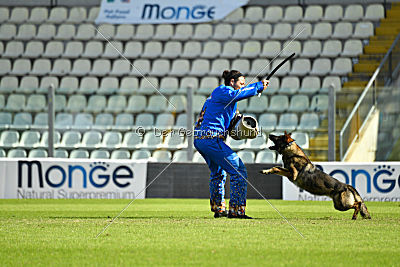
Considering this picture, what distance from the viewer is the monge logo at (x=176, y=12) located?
71.6ft

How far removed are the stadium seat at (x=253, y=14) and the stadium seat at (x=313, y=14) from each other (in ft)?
4.77

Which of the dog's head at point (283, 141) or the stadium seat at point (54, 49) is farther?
the stadium seat at point (54, 49)

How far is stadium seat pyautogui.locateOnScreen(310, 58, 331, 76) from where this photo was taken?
19938 mm

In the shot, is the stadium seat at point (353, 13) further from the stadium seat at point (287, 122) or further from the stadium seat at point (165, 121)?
the stadium seat at point (165, 121)

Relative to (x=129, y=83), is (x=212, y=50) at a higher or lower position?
higher

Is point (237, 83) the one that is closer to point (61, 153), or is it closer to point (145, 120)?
point (145, 120)

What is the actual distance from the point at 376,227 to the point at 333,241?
1573 millimetres

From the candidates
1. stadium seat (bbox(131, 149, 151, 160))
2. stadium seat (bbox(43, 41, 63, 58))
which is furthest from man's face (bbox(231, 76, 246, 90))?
stadium seat (bbox(43, 41, 63, 58))

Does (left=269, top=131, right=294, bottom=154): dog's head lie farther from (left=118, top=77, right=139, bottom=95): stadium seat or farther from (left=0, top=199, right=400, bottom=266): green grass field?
(left=118, top=77, right=139, bottom=95): stadium seat

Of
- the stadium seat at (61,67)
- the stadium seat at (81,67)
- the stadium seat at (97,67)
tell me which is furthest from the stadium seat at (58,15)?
the stadium seat at (97,67)

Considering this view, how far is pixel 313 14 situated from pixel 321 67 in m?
2.40

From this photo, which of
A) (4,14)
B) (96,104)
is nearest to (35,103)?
(96,104)

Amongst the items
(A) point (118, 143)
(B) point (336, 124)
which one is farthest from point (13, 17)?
(B) point (336, 124)

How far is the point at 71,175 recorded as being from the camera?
1527 centimetres
